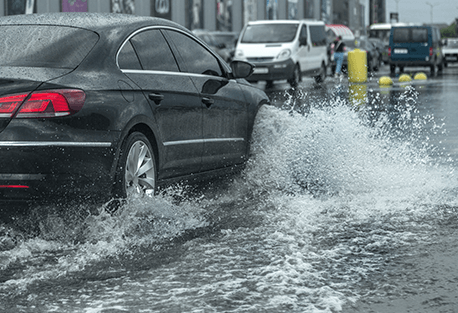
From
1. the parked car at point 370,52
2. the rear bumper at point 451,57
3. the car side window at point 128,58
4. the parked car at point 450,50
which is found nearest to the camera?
the car side window at point 128,58

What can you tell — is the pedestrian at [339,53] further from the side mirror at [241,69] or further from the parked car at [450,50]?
the side mirror at [241,69]

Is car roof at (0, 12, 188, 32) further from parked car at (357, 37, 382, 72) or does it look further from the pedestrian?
parked car at (357, 37, 382, 72)

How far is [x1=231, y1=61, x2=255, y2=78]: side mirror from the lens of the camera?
289 inches

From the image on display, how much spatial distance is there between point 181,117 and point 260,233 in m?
1.26

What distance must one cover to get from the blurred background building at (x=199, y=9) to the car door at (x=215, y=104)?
3410 centimetres

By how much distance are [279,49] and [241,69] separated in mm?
18598

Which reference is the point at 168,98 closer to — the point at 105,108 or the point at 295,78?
the point at 105,108

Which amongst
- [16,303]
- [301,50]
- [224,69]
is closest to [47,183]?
[16,303]

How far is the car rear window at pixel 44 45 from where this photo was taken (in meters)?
5.41

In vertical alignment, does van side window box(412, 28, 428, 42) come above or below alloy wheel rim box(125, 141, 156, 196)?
above

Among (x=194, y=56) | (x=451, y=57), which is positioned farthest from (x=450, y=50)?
(x=194, y=56)

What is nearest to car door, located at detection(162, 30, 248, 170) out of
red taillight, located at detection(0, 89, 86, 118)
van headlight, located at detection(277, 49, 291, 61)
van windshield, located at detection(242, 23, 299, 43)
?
red taillight, located at detection(0, 89, 86, 118)

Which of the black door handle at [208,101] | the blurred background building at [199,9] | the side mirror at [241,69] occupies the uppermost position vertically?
the blurred background building at [199,9]

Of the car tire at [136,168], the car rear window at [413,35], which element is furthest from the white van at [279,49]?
the car tire at [136,168]
